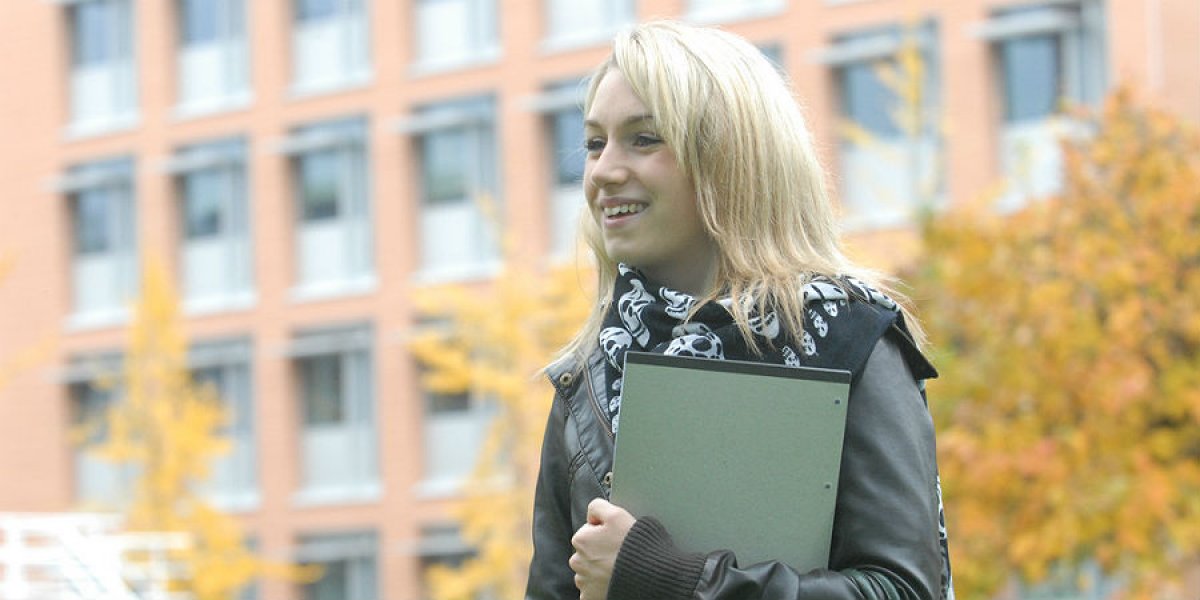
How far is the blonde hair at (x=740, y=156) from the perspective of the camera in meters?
2.91

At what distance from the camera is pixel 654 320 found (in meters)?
2.94

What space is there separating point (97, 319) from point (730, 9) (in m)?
11.7

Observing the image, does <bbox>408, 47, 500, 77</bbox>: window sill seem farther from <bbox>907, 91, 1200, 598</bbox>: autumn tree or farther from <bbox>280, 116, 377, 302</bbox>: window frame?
<bbox>907, 91, 1200, 598</bbox>: autumn tree

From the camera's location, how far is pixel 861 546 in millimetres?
2746

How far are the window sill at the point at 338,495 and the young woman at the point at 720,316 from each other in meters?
28.1

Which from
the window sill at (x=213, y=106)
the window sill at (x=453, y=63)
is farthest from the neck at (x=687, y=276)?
the window sill at (x=213, y=106)

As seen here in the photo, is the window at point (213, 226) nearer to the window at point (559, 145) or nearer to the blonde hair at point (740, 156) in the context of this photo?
the window at point (559, 145)

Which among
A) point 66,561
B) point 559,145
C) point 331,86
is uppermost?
point 331,86

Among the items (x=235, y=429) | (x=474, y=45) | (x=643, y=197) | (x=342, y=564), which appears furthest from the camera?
(x=235, y=429)

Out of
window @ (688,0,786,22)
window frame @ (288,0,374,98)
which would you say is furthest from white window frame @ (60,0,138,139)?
window @ (688,0,786,22)

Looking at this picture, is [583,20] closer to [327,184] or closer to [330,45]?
[330,45]

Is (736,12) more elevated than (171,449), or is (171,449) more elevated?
(736,12)

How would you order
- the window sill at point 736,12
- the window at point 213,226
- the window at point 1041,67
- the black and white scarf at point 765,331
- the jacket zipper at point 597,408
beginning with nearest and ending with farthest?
the black and white scarf at point 765,331 → the jacket zipper at point 597,408 → the window at point 1041,67 → the window sill at point 736,12 → the window at point 213,226

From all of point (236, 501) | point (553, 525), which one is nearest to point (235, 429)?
point (236, 501)
